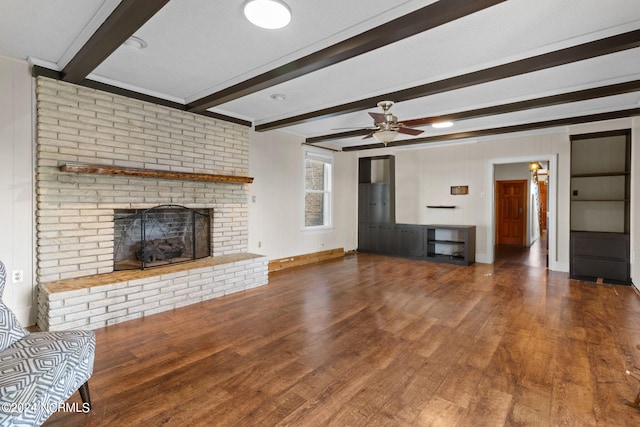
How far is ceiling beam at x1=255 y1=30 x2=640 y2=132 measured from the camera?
243cm

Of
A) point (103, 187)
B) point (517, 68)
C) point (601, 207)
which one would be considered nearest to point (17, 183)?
point (103, 187)

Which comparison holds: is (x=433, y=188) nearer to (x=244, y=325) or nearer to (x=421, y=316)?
(x=421, y=316)

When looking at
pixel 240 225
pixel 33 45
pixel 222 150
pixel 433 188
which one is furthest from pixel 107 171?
pixel 433 188

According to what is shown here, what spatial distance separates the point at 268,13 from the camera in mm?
2162

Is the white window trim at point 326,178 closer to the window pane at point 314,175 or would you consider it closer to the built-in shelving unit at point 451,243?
the window pane at point 314,175

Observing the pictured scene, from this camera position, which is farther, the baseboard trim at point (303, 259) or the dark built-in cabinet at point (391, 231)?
the dark built-in cabinet at point (391, 231)

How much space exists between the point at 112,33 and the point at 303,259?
4743 mm

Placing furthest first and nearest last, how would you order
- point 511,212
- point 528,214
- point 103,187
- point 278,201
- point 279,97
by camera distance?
point 511,212 → point 528,214 → point 278,201 → point 279,97 → point 103,187

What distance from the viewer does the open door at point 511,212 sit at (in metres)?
8.80

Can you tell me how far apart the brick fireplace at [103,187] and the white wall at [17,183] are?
0.09 meters

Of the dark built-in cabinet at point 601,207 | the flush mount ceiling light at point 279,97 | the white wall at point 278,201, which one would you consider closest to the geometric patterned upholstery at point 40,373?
the flush mount ceiling light at point 279,97

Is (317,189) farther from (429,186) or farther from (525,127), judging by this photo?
(525,127)

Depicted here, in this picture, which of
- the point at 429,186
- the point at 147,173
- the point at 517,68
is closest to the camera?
the point at 517,68

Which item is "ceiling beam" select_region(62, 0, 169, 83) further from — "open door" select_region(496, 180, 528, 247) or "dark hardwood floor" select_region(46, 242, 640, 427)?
"open door" select_region(496, 180, 528, 247)
